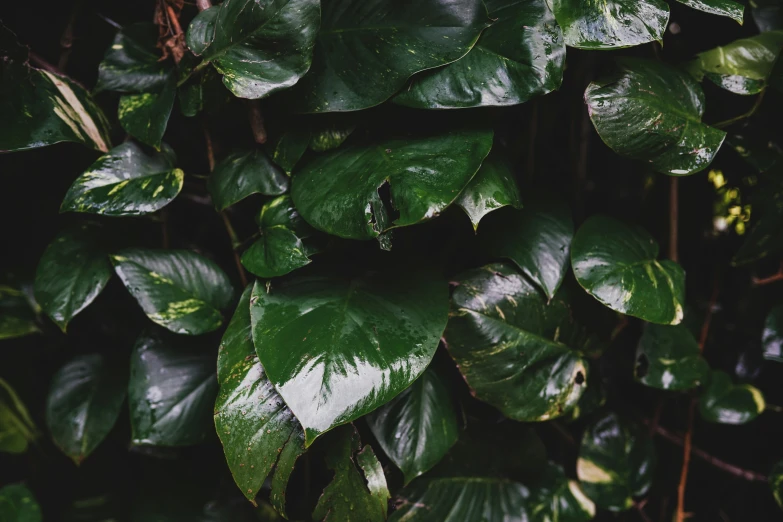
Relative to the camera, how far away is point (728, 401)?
3.12ft

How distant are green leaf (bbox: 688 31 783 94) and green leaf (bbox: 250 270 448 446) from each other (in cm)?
58

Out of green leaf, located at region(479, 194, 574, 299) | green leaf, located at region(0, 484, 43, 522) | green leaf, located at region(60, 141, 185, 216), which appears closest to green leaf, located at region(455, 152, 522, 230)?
green leaf, located at region(479, 194, 574, 299)

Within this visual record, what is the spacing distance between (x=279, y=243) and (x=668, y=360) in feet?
2.41

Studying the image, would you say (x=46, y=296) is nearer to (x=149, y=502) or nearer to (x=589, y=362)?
(x=149, y=502)

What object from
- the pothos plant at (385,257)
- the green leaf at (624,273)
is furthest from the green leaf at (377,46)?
the green leaf at (624,273)

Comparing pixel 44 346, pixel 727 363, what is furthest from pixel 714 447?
pixel 44 346

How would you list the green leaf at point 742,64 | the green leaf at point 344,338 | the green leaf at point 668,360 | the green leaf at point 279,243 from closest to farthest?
the green leaf at point 344,338 → the green leaf at point 279,243 → the green leaf at point 742,64 → the green leaf at point 668,360

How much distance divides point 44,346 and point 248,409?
0.69 m

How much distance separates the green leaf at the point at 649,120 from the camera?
2.22 ft

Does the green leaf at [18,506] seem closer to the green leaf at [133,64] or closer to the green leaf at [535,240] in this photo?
the green leaf at [133,64]

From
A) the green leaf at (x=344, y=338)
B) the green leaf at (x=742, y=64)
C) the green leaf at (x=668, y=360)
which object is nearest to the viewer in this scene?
the green leaf at (x=344, y=338)

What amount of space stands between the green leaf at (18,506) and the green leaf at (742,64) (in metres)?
1.40

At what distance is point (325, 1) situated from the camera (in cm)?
70

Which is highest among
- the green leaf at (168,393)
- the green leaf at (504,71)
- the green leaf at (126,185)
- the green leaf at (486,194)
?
the green leaf at (504,71)
